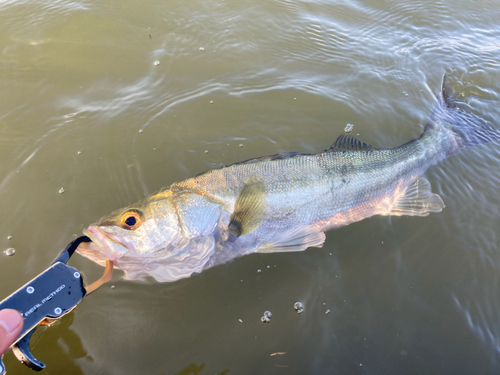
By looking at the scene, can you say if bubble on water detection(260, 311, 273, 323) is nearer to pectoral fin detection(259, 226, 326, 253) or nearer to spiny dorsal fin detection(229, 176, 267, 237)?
pectoral fin detection(259, 226, 326, 253)

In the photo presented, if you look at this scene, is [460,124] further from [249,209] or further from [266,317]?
[266,317]

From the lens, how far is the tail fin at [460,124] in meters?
4.00

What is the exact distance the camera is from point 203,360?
256 cm

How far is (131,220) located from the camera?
8.54ft

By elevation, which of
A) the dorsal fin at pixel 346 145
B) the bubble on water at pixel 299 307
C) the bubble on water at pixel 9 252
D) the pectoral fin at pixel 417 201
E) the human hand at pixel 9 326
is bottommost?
the bubble on water at pixel 299 307

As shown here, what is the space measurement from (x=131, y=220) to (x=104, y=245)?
280mm

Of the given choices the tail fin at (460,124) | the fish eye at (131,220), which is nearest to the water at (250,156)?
the tail fin at (460,124)

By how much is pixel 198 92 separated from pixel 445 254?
3.87 meters

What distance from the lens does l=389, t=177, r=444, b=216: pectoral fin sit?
11.4 ft

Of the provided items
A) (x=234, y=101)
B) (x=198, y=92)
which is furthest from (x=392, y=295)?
(x=198, y=92)

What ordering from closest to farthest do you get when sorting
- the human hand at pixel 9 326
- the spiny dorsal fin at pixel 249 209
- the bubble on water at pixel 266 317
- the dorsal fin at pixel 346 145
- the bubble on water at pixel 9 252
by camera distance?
the human hand at pixel 9 326
the bubble on water at pixel 266 317
the spiny dorsal fin at pixel 249 209
the bubble on water at pixel 9 252
the dorsal fin at pixel 346 145

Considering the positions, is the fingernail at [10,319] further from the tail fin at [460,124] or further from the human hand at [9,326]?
the tail fin at [460,124]

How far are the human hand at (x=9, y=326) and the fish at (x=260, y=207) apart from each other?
794 millimetres

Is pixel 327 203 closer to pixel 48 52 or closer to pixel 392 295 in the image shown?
pixel 392 295
